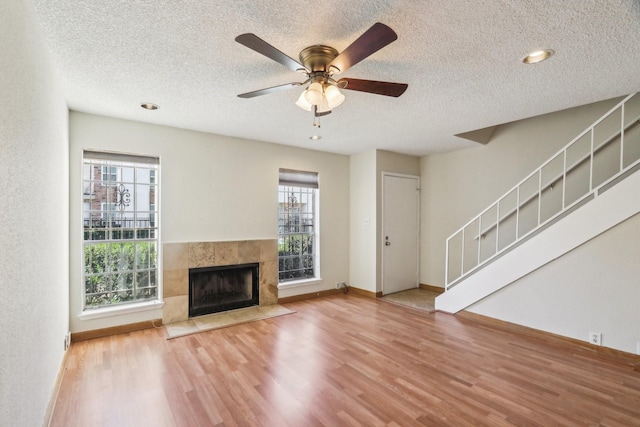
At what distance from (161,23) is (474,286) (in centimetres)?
430

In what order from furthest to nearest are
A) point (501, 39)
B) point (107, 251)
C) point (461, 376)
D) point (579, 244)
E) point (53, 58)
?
point (107, 251), point (579, 244), point (461, 376), point (53, 58), point (501, 39)

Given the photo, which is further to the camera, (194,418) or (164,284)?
(164,284)

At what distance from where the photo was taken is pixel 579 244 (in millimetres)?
3213

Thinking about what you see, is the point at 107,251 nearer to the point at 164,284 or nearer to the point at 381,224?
the point at 164,284

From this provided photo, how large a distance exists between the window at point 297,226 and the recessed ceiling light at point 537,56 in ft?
11.3

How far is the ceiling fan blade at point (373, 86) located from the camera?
2.12m

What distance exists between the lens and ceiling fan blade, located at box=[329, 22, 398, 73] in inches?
60.6

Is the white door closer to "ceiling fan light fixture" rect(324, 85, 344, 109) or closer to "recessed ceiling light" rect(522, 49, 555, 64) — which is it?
"recessed ceiling light" rect(522, 49, 555, 64)

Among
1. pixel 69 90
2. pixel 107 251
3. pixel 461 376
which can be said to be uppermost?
pixel 69 90

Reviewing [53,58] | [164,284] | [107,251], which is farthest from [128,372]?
[53,58]

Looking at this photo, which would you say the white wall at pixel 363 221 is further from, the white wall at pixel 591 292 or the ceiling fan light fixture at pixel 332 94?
the ceiling fan light fixture at pixel 332 94

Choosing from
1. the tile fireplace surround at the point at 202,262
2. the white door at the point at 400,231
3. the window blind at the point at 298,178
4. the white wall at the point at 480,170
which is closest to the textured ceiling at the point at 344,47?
the white wall at the point at 480,170

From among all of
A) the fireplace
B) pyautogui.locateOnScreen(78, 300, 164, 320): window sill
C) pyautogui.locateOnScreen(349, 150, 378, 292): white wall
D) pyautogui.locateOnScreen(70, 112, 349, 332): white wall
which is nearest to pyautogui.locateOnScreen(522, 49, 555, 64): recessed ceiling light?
pyautogui.locateOnScreen(349, 150, 378, 292): white wall

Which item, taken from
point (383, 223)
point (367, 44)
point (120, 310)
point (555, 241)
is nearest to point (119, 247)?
point (120, 310)
